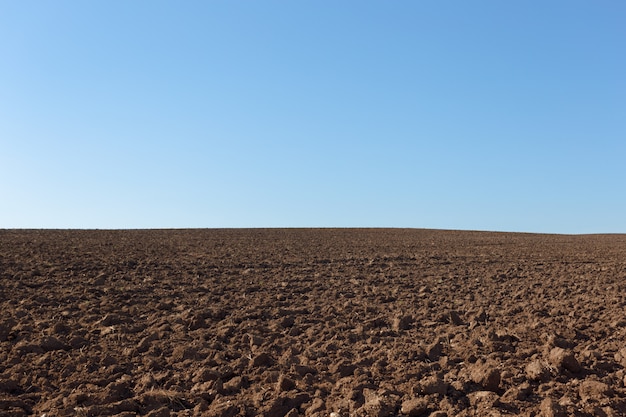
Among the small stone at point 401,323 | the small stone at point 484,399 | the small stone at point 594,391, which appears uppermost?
the small stone at point 401,323

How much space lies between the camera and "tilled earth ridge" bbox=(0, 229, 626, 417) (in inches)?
202

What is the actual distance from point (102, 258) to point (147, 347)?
7907 millimetres

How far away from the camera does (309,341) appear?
698 cm

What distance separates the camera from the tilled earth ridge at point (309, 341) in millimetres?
5137

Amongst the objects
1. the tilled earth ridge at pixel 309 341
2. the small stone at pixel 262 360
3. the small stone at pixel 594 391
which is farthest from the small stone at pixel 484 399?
the small stone at pixel 262 360

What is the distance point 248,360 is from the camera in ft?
20.5

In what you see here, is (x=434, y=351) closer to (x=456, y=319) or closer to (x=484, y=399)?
(x=484, y=399)

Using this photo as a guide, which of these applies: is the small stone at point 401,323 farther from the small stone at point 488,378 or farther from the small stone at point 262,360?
the small stone at point 488,378

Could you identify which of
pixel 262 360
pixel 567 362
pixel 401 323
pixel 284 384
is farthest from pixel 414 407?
pixel 401 323

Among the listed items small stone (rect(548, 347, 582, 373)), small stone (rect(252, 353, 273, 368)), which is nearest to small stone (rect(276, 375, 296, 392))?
small stone (rect(252, 353, 273, 368))

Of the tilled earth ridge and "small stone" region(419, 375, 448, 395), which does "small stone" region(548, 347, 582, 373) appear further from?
"small stone" region(419, 375, 448, 395)

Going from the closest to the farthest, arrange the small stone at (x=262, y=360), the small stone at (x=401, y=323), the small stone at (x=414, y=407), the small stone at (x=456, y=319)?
the small stone at (x=414, y=407)
the small stone at (x=262, y=360)
the small stone at (x=401, y=323)
the small stone at (x=456, y=319)

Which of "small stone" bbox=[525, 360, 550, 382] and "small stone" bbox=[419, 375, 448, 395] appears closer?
"small stone" bbox=[419, 375, 448, 395]

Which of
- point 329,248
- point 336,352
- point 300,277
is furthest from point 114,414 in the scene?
point 329,248
